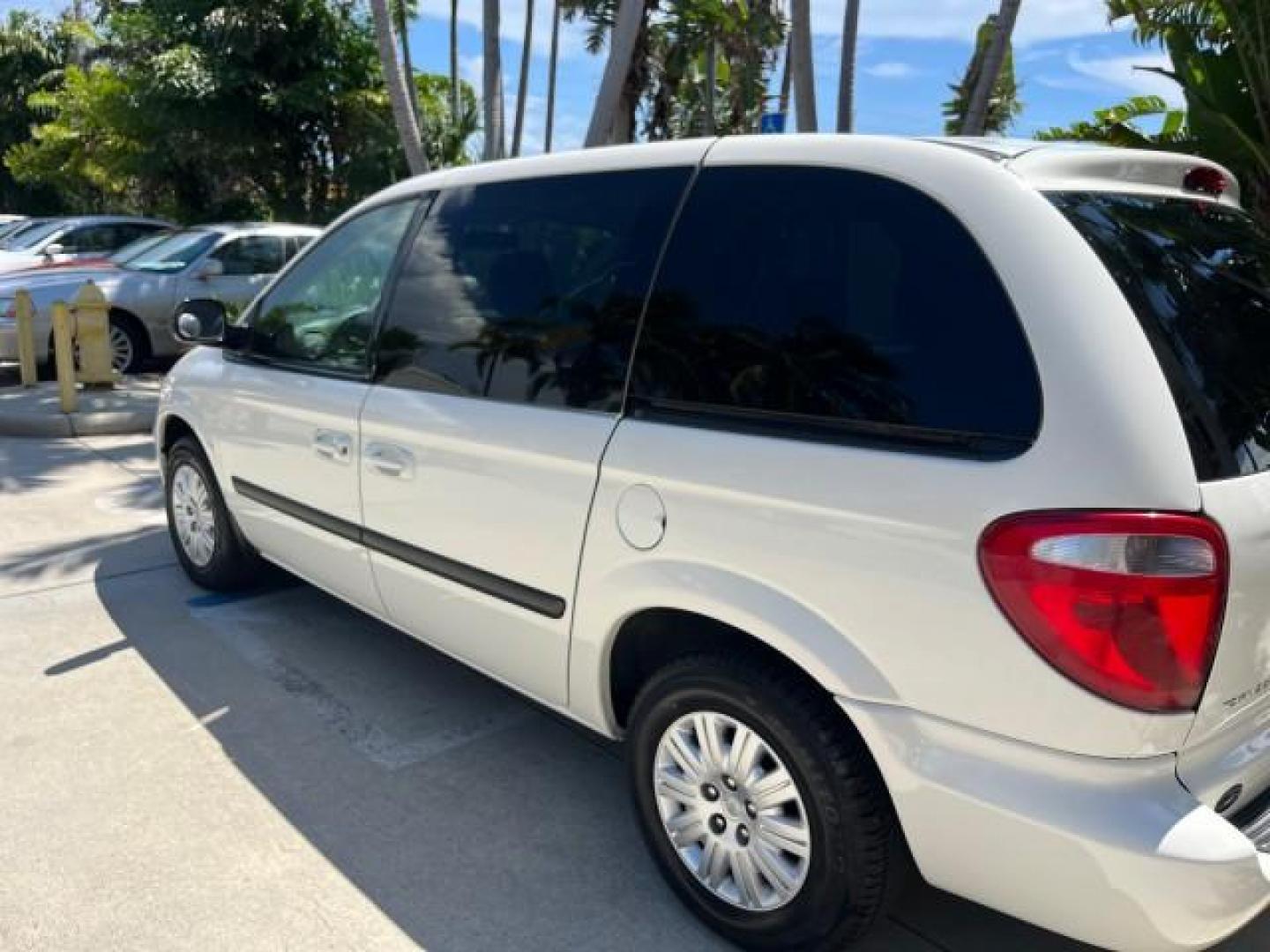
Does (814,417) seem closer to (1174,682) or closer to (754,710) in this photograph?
(754,710)

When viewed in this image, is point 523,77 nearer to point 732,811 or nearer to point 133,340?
point 133,340

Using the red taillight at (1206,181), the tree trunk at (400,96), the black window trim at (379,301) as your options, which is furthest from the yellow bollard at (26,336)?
the red taillight at (1206,181)

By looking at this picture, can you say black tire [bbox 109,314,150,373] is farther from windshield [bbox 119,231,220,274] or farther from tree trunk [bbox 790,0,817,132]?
tree trunk [bbox 790,0,817,132]

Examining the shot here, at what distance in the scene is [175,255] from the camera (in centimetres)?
1023

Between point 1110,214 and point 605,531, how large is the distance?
131 cm

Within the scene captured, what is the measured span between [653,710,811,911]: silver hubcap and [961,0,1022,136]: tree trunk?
26.7 feet

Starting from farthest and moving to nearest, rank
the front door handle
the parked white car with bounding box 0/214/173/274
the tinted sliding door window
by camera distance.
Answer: the parked white car with bounding box 0/214/173/274 → the front door handle → the tinted sliding door window

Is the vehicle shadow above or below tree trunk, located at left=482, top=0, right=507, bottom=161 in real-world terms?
below

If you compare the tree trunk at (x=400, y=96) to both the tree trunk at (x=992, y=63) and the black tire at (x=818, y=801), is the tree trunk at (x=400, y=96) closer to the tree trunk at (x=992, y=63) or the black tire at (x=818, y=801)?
the tree trunk at (x=992, y=63)

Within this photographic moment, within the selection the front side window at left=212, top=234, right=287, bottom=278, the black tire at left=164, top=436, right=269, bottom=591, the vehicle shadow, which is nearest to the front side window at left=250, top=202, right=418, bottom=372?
the black tire at left=164, top=436, right=269, bottom=591

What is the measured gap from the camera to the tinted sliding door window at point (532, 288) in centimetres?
261

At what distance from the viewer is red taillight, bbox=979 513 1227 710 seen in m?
1.75

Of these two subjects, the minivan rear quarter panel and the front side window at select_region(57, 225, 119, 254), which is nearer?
the minivan rear quarter panel

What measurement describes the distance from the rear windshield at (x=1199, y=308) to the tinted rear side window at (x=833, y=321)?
0.28 meters
